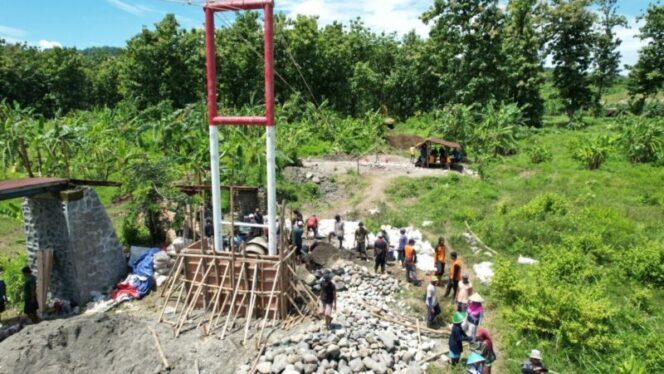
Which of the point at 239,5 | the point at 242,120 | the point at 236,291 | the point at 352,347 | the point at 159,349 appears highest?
the point at 239,5

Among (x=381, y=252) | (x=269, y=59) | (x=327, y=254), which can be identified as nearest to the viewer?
(x=269, y=59)

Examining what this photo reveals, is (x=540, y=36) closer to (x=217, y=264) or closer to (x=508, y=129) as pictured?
(x=508, y=129)

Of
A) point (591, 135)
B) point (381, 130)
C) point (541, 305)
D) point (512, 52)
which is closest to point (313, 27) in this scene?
point (381, 130)

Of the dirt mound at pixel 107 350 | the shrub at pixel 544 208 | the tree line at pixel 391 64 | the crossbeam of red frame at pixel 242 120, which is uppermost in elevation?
the tree line at pixel 391 64

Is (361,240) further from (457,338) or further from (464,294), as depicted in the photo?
(457,338)

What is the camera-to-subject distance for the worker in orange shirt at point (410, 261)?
44.9ft

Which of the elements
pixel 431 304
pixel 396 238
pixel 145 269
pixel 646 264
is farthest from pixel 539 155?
pixel 145 269

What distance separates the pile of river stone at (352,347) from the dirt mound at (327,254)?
2.46m

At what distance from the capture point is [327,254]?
1530cm

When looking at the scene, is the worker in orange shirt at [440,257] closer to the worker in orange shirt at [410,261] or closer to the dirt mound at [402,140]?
the worker in orange shirt at [410,261]

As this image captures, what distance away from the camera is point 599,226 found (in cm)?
1595

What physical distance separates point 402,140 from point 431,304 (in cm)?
2595

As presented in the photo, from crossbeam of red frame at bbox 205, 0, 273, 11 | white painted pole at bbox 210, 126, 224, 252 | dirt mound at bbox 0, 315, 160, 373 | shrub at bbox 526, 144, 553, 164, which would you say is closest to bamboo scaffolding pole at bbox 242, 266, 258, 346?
white painted pole at bbox 210, 126, 224, 252

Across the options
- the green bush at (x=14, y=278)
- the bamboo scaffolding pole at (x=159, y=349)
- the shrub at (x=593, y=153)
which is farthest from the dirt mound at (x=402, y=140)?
the bamboo scaffolding pole at (x=159, y=349)
